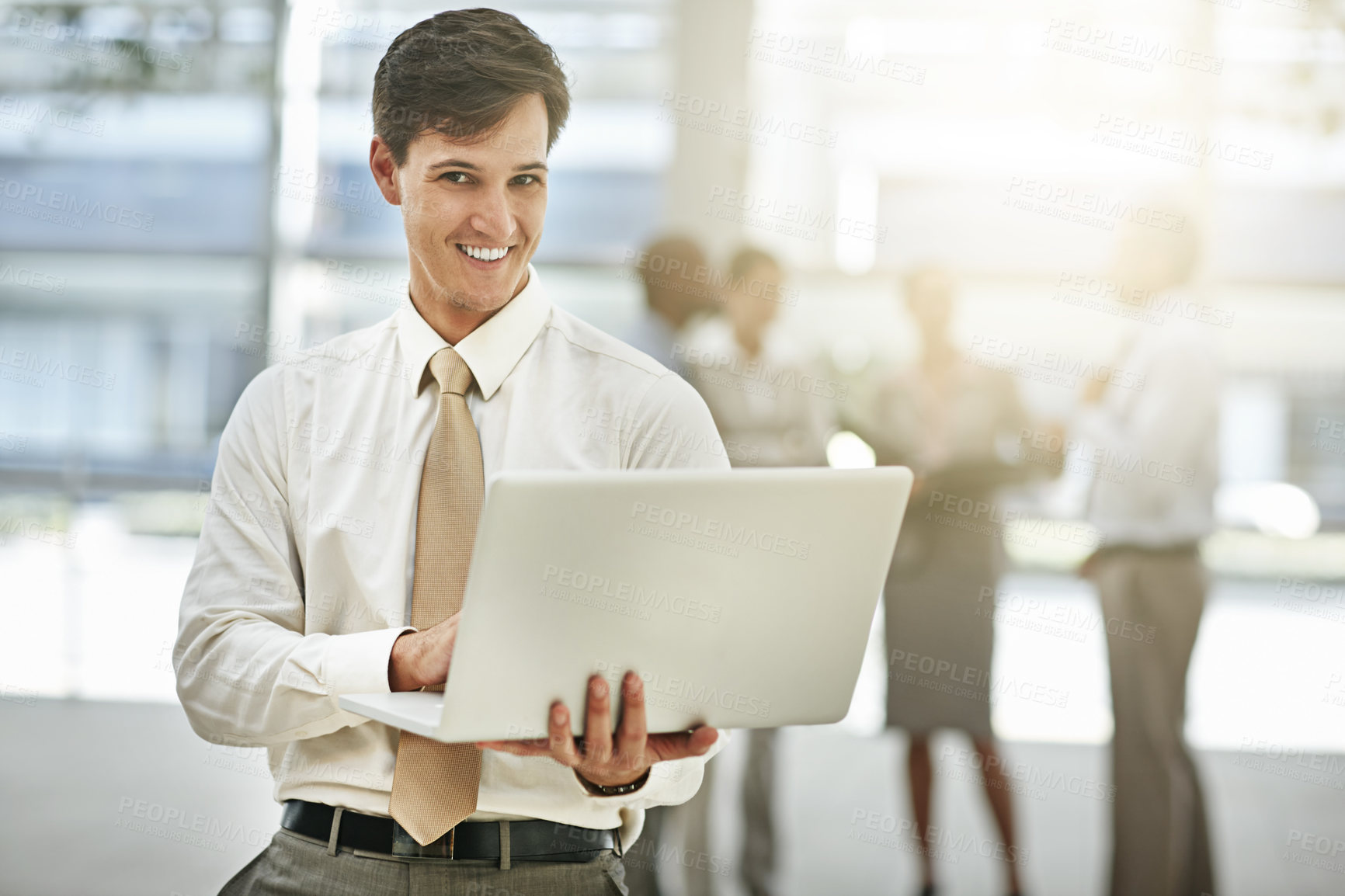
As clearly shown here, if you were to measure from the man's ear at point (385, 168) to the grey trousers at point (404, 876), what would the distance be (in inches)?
30.8

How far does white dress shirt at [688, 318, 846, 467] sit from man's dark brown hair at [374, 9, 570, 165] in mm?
1716

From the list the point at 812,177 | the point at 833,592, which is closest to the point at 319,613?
the point at 833,592

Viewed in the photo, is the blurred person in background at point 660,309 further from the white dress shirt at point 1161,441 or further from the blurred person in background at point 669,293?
the white dress shirt at point 1161,441

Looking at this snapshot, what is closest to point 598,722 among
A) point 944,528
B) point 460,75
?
point 460,75

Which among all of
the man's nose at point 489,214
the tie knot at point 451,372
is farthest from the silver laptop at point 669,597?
the man's nose at point 489,214

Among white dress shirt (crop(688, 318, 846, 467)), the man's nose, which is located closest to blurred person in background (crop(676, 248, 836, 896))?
white dress shirt (crop(688, 318, 846, 467))

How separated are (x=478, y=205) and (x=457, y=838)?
73 centimetres

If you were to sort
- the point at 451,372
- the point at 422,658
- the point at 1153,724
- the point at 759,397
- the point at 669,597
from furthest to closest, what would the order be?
the point at 1153,724 < the point at 759,397 < the point at 451,372 < the point at 422,658 < the point at 669,597

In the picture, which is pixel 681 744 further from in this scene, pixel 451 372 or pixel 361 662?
pixel 451 372

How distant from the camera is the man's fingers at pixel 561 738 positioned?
1075 mm

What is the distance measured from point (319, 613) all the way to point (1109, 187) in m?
2.61

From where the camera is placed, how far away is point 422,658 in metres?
1.20

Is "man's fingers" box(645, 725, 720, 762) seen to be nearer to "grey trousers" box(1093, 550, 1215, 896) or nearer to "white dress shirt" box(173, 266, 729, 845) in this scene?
"white dress shirt" box(173, 266, 729, 845)

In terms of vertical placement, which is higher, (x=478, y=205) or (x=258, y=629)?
(x=478, y=205)
